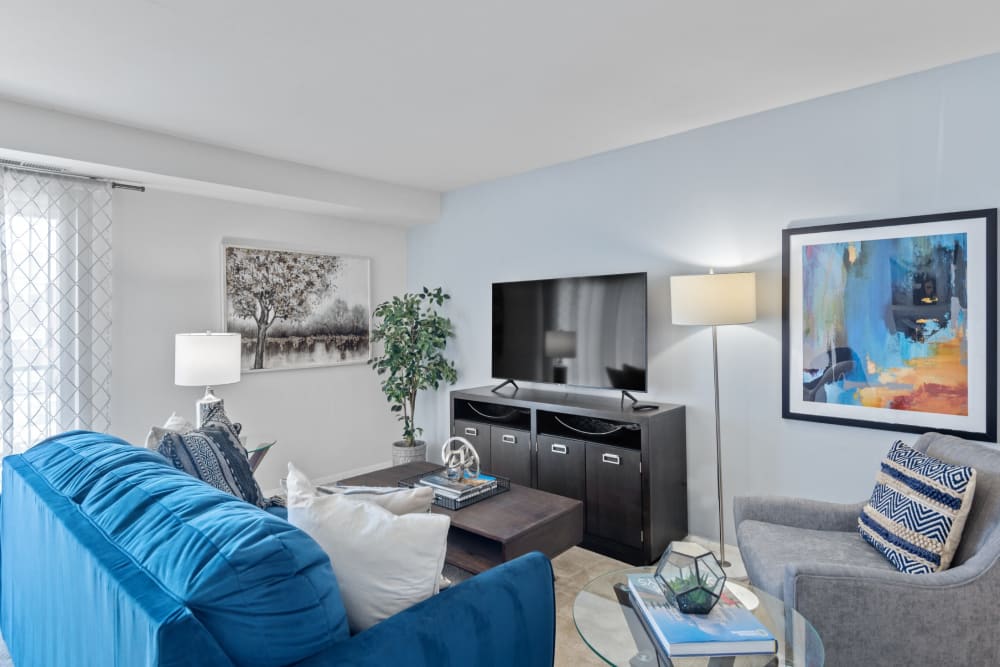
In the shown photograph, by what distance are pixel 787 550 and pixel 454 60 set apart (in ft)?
7.65

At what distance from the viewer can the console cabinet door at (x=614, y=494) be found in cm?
303

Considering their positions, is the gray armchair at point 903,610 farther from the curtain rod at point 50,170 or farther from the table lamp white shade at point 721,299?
the curtain rod at point 50,170

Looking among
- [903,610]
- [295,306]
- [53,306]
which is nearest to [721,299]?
[903,610]

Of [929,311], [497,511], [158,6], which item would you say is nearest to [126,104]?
Result: [158,6]

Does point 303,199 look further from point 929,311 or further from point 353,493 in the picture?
point 929,311

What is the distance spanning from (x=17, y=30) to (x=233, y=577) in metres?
2.24

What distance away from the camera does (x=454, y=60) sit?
91.7 inches

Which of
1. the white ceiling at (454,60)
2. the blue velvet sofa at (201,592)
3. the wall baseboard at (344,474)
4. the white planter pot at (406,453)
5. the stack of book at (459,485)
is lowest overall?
the wall baseboard at (344,474)

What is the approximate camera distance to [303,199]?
3848 millimetres

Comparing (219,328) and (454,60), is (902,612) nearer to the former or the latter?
(454,60)

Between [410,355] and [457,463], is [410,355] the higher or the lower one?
the higher one

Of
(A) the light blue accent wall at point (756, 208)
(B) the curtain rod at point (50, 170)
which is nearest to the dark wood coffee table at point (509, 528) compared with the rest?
(A) the light blue accent wall at point (756, 208)

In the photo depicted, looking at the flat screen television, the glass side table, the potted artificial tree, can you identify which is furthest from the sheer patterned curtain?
the glass side table

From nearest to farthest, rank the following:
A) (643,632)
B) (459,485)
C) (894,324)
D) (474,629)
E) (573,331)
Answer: (474,629) < (643,632) < (894,324) < (459,485) < (573,331)
